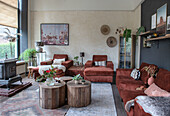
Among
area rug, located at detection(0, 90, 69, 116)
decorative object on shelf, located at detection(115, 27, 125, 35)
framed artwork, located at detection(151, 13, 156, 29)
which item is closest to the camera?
area rug, located at detection(0, 90, 69, 116)

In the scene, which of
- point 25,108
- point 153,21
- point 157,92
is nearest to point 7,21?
point 25,108

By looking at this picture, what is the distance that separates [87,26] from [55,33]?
4.81 feet

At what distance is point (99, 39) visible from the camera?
672 cm

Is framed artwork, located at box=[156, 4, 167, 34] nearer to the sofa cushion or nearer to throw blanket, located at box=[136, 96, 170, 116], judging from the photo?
the sofa cushion

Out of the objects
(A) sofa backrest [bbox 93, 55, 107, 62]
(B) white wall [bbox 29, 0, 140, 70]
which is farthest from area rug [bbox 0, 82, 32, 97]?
(A) sofa backrest [bbox 93, 55, 107, 62]

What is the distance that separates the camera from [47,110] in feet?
9.91

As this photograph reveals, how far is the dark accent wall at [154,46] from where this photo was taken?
333 cm

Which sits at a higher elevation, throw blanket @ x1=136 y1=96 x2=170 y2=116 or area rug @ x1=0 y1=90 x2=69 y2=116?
throw blanket @ x1=136 y1=96 x2=170 y2=116

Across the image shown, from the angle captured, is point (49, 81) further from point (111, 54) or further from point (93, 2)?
point (93, 2)

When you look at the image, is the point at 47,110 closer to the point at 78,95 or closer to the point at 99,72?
the point at 78,95

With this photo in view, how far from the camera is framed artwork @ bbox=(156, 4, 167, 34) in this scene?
3414 mm

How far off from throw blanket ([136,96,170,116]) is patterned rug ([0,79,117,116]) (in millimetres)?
1296

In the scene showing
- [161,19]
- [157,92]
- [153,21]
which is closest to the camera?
[157,92]

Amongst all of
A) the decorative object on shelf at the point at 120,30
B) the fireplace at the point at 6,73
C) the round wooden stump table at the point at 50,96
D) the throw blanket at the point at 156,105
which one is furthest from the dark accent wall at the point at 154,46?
the fireplace at the point at 6,73
